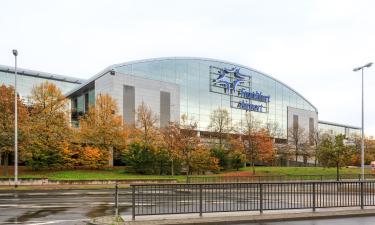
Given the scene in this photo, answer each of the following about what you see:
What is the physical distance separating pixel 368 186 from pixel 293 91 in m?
87.7

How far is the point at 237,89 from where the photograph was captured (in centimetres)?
9012

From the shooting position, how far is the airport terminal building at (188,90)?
231 ft

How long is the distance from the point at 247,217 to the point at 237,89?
77.8 m

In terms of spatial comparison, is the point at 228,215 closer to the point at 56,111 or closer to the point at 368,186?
the point at 368,186

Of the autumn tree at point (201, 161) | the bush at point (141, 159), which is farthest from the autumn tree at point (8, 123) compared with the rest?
the autumn tree at point (201, 161)

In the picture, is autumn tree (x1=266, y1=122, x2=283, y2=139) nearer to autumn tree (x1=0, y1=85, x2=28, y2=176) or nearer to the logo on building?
the logo on building

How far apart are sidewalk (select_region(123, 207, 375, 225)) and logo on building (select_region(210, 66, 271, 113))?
7079 cm

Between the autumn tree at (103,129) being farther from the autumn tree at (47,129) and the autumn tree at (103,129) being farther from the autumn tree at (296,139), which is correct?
the autumn tree at (296,139)

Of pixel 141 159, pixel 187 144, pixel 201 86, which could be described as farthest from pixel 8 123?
pixel 201 86

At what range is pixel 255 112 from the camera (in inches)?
3659

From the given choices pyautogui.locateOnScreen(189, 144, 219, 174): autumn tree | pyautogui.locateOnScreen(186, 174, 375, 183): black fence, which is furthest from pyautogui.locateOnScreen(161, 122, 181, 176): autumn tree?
pyautogui.locateOnScreen(186, 174, 375, 183): black fence

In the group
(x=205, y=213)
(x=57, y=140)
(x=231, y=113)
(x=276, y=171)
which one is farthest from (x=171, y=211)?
(x=231, y=113)

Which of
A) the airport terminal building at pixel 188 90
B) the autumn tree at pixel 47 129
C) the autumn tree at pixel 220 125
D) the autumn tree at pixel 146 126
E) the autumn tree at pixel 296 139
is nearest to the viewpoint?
the autumn tree at pixel 47 129

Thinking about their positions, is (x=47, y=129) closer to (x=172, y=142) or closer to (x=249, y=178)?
(x=172, y=142)
